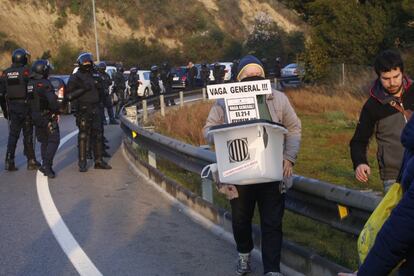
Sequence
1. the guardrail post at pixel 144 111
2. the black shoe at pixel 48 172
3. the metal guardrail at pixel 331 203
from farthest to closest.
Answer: the guardrail post at pixel 144 111, the black shoe at pixel 48 172, the metal guardrail at pixel 331 203

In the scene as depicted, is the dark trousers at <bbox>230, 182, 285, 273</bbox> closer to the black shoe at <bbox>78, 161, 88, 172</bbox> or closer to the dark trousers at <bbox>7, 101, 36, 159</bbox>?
the black shoe at <bbox>78, 161, 88, 172</bbox>

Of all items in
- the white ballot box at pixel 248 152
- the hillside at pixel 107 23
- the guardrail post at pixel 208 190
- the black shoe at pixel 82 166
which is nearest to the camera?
the white ballot box at pixel 248 152

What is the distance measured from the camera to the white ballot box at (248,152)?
4605 millimetres

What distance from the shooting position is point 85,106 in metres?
10.8

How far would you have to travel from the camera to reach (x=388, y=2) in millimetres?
23297

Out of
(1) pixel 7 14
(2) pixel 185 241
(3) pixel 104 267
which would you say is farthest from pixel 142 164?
(1) pixel 7 14

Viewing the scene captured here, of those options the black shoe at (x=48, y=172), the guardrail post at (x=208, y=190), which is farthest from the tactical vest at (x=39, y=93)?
the guardrail post at (x=208, y=190)

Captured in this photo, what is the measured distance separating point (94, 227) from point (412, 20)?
60.5ft

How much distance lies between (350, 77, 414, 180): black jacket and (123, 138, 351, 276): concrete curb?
80 centimetres

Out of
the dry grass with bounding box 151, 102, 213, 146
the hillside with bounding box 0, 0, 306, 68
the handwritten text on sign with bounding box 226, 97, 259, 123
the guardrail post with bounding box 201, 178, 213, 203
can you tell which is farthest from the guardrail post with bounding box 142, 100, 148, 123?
the hillside with bounding box 0, 0, 306, 68

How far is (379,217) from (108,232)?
16.1 ft

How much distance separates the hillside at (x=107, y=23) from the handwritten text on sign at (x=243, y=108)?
44.7 meters

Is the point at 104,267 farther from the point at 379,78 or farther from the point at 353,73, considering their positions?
the point at 353,73

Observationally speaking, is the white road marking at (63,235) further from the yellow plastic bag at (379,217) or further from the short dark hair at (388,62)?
the yellow plastic bag at (379,217)
